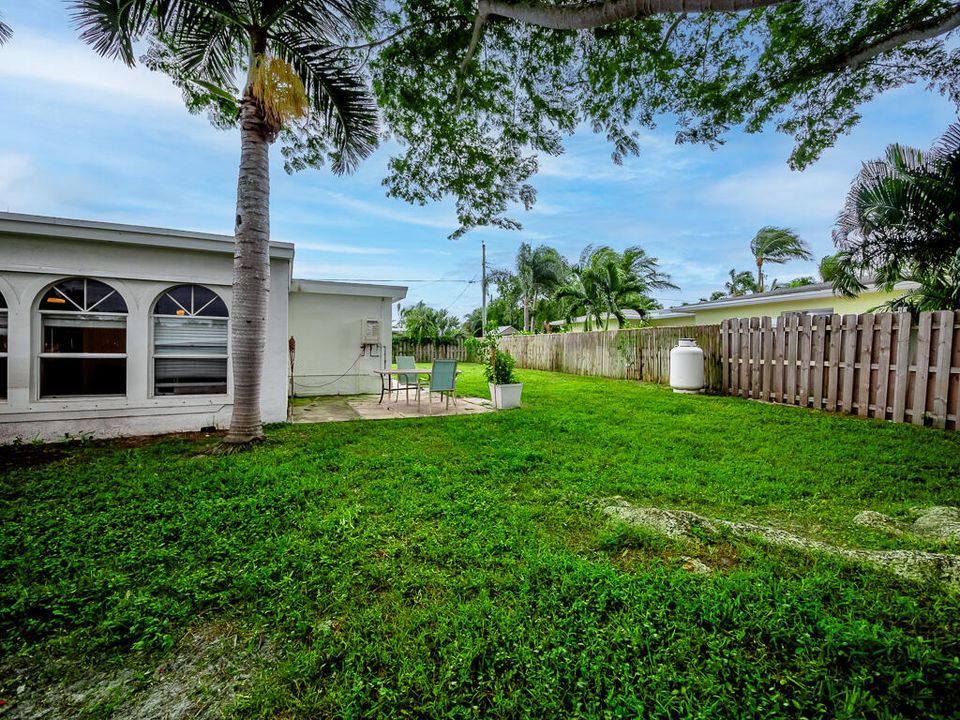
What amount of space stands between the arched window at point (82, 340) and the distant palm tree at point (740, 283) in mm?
40059

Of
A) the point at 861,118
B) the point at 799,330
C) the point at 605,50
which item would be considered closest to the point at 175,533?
the point at 605,50

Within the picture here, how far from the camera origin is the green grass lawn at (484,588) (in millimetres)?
1591

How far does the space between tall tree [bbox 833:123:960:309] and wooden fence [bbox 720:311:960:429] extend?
1.89 m

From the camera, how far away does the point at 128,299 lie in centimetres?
629

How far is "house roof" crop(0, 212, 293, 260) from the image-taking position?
18.2 ft

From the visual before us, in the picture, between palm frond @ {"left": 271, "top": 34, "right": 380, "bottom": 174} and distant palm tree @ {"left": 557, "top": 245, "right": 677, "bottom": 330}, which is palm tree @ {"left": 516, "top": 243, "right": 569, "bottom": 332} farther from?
palm frond @ {"left": 271, "top": 34, "right": 380, "bottom": 174}

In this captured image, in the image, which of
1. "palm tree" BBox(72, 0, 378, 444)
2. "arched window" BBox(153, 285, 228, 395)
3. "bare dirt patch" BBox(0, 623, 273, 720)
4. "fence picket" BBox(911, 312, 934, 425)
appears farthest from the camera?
"arched window" BBox(153, 285, 228, 395)

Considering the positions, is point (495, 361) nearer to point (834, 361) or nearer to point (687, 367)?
point (687, 367)

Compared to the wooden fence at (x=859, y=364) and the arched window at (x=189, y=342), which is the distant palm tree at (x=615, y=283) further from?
the arched window at (x=189, y=342)

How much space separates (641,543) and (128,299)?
796 cm

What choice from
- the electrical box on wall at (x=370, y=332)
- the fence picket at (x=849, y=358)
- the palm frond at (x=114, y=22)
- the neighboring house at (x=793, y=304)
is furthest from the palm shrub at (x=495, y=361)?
the neighboring house at (x=793, y=304)

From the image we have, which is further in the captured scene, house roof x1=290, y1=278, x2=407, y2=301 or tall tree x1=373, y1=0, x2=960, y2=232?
house roof x1=290, y1=278, x2=407, y2=301

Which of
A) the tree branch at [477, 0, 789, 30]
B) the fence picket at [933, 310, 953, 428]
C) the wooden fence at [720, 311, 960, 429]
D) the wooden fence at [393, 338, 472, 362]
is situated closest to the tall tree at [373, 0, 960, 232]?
the tree branch at [477, 0, 789, 30]

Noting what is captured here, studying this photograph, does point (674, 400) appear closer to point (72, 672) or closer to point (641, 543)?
point (641, 543)
